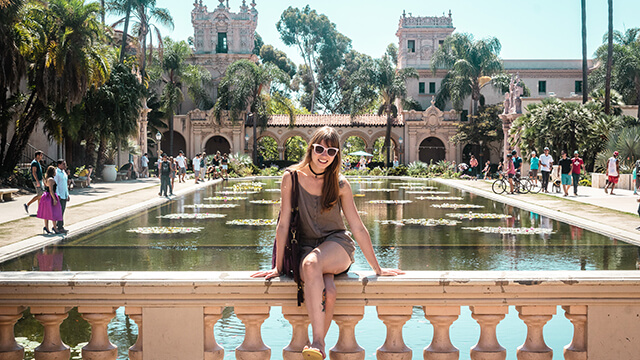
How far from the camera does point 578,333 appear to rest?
3.89 m

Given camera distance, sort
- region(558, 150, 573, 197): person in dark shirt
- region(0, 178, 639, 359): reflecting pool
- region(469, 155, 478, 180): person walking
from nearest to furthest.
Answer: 1. region(0, 178, 639, 359): reflecting pool
2. region(558, 150, 573, 197): person in dark shirt
3. region(469, 155, 478, 180): person walking

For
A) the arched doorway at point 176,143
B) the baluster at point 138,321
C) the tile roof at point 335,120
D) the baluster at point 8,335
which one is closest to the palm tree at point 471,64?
the tile roof at point 335,120

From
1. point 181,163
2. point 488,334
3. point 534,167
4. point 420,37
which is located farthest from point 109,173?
point 420,37

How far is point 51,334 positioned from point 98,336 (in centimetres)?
28

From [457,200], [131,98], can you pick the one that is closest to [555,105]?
[457,200]

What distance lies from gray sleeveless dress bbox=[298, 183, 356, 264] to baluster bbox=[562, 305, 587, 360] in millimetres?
1354

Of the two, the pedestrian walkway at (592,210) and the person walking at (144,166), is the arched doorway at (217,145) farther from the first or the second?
the pedestrian walkway at (592,210)

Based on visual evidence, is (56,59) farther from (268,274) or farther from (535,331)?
(535,331)

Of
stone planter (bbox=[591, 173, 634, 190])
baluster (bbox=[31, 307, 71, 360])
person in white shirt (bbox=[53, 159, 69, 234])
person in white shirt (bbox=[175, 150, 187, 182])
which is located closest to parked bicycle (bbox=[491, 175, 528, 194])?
stone planter (bbox=[591, 173, 634, 190])

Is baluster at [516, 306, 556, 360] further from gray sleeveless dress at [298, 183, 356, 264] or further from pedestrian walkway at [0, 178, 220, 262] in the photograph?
pedestrian walkway at [0, 178, 220, 262]

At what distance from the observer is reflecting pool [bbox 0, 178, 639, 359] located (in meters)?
6.91

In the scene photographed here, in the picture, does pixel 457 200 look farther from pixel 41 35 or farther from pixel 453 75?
pixel 453 75

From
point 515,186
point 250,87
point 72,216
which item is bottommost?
point 72,216

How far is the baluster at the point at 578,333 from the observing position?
3840 millimetres
